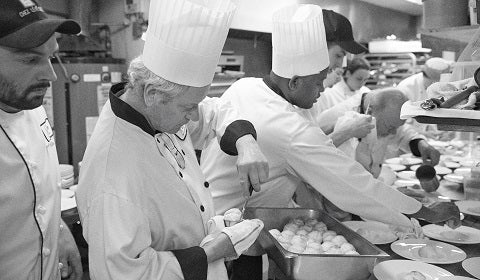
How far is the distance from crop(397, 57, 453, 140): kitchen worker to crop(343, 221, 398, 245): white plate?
267 centimetres

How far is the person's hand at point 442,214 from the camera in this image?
70.2 inches

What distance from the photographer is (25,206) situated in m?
1.36

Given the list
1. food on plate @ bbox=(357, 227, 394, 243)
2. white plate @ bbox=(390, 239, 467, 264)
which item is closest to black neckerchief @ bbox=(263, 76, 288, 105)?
food on plate @ bbox=(357, 227, 394, 243)

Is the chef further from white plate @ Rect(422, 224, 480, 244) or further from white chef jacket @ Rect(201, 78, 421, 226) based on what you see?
white chef jacket @ Rect(201, 78, 421, 226)

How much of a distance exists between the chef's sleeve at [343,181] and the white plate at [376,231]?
6 cm

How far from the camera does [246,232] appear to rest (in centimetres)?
136

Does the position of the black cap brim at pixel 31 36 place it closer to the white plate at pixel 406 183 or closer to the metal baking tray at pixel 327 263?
the metal baking tray at pixel 327 263

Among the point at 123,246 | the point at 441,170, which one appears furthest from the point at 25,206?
the point at 441,170

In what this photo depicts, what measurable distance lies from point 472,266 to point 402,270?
0.86 feet

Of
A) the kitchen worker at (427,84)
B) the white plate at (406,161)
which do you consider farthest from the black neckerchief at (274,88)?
the kitchen worker at (427,84)

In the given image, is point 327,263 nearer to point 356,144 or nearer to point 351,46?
point 351,46

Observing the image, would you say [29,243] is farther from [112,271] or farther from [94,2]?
[94,2]

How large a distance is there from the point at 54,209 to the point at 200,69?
730 millimetres

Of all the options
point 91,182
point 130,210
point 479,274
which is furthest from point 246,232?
point 479,274
